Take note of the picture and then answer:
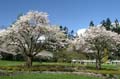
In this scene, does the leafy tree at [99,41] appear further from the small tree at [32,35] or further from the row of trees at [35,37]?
the small tree at [32,35]

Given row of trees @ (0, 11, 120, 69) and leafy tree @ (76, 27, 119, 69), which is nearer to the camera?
row of trees @ (0, 11, 120, 69)

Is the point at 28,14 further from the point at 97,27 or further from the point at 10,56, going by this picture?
the point at 10,56

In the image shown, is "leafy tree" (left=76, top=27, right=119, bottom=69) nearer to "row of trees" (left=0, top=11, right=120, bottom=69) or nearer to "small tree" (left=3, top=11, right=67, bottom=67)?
"row of trees" (left=0, top=11, right=120, bottom=69)

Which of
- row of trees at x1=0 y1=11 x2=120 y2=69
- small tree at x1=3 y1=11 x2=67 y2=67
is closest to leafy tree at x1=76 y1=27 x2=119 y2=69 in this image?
row of trees at x1=0 y1=11 x2=120 y2=69

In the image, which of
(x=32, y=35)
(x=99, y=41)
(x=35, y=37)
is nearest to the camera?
(x=32, y=35)

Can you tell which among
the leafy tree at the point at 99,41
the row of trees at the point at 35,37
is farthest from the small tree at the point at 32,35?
the leafy tree at the point at 99,41

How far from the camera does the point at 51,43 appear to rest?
49.3 m

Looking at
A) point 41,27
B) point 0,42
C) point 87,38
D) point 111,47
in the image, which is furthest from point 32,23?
point 111,47

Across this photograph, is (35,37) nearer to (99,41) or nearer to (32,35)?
(32,35)

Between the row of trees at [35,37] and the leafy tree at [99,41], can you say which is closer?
the row of trees at [35,37]

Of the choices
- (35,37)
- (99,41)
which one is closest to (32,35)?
(35,37)

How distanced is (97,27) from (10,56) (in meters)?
40.7

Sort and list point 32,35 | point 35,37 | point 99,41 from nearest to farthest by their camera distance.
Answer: point 32,35 < point 35,37 < point 99,41

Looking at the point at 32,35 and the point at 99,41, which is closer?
the point at 32,35
